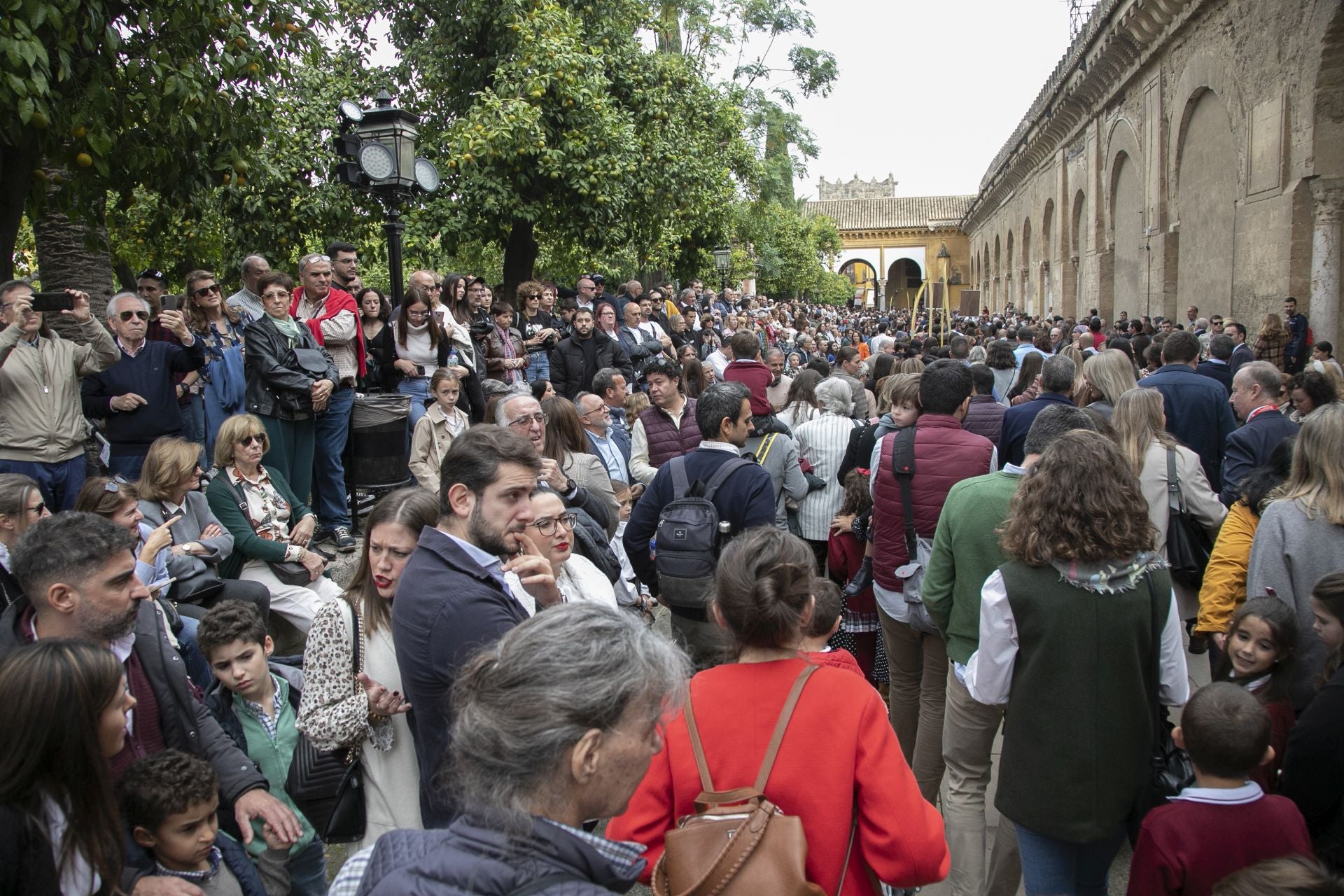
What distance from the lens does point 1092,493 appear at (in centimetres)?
286

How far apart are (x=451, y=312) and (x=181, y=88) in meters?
3.16

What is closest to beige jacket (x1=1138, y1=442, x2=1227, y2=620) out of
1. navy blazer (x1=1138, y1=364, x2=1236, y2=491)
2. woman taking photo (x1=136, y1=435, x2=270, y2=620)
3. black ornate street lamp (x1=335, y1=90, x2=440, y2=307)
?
navy blazer (x1=1138, y1=364, x2=1236, y2=491)

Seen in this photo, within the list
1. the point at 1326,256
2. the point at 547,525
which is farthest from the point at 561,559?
the point at 1326,256

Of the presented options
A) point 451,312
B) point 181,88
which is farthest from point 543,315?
point 181,88

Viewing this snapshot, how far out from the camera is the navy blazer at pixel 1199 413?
241 inches

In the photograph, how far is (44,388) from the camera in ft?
18.1

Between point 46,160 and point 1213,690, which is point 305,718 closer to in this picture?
point 1213,690

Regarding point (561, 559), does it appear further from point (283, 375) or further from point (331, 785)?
point (283, 375)

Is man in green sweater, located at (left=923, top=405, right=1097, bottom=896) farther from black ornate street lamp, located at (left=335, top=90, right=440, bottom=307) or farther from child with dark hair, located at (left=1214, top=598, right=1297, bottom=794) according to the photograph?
black ornate street lamp, located at (left=335, top=90, right=440, bottom=307)

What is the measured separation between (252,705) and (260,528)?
5.45ft

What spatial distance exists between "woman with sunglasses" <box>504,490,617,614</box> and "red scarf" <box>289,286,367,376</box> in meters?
4.02

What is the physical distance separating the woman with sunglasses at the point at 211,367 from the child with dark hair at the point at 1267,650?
577 centimetres

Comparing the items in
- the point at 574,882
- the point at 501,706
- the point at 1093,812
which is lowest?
the point at 1093,812

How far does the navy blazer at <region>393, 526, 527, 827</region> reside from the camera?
2416 mm
